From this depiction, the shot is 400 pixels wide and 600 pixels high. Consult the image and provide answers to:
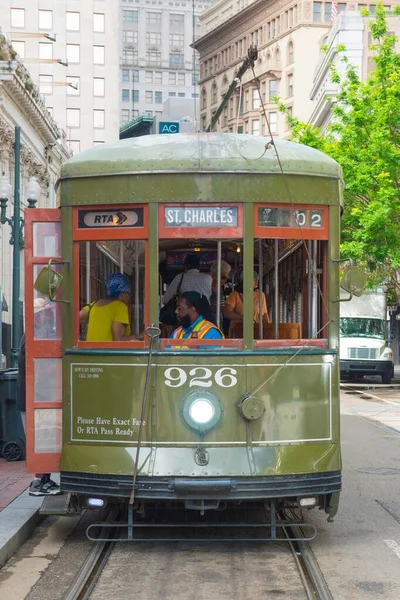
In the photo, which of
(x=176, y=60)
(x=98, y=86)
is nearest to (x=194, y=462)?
(x=98, y=86)

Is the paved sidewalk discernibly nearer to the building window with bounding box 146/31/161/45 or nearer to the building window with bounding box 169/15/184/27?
the building window with bounding box 146/31/161/45

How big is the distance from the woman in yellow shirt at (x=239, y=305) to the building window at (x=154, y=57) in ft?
517

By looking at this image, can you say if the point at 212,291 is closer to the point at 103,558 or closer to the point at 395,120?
the point at 103,558

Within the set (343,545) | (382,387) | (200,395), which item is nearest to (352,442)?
(343,545)

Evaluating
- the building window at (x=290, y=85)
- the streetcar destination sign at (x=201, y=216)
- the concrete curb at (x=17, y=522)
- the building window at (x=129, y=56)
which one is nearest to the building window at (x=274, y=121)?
the building window at (x=290, y=85)

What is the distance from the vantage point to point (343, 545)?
8.52m

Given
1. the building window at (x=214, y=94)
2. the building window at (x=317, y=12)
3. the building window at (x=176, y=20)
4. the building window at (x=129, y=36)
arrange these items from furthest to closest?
the building window at (x=129, y=36)
the building window at (x=176, y=20)
the building window at (x=214, y=94)
the building window at (x=317, y=12)

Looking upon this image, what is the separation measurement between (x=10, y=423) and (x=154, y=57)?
156 metres

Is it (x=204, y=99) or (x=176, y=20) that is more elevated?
(x=176, y=20)

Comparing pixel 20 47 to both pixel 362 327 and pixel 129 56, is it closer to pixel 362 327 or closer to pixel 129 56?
pixel 362 327

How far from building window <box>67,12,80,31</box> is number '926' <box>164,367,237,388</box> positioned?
86525 mm

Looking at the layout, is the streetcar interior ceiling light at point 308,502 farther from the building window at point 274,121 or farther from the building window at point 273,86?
the building window at point 273,86

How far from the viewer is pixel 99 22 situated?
3605 inches

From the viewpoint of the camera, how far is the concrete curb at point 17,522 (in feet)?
25.8
